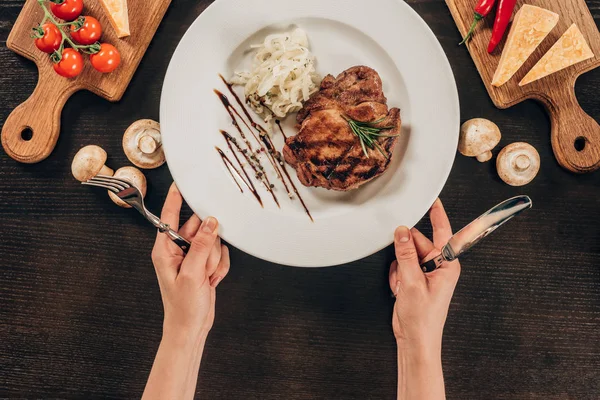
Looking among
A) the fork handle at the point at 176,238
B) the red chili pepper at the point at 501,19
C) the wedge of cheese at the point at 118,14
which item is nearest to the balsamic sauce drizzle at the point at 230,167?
the fork handle at the point at 176,238

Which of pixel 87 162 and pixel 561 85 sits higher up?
pixel 561 85

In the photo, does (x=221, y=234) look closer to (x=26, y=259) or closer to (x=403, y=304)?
(x=403, y=304)

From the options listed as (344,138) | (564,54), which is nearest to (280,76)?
(344,138)

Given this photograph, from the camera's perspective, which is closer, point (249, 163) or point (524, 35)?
point (524, 35)

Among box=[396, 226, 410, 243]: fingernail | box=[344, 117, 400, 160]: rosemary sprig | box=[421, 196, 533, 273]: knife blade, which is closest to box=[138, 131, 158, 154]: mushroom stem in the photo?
box=[344, 117, 400, 160]: rosemary sprig

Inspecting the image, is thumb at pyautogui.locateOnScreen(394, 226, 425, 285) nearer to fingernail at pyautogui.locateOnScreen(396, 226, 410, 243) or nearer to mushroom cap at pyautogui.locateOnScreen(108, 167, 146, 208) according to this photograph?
fingernail at pyautogui.locateOnScreen(396, 226, 410, 243)

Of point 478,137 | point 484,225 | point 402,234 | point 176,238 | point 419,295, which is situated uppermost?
point 478,137

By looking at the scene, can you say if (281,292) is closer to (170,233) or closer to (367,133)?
(170,233)
